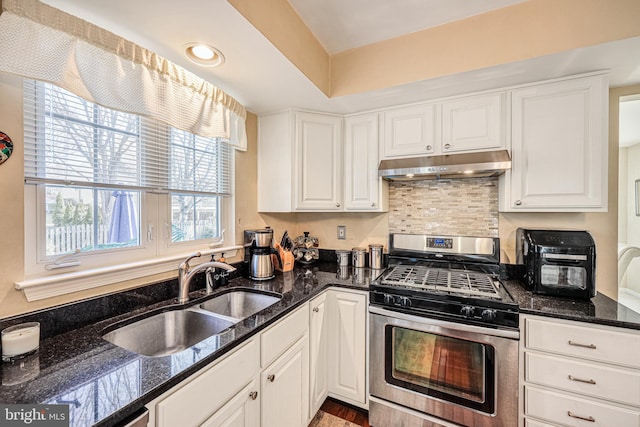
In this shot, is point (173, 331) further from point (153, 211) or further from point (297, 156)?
point (297, 156)

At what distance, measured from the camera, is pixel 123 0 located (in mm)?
958

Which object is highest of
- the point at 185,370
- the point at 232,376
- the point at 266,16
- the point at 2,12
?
the point at 266,16

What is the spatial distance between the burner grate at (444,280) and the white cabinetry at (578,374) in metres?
0.25

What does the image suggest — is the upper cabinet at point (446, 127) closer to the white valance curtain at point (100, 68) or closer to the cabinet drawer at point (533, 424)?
the white valance curtain at point (100, 68)

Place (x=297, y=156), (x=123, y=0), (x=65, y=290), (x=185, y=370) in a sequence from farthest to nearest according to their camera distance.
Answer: (x=297, y=156) → (x=65, y=290) → (x=123, y=0) → (x=185, y=370)

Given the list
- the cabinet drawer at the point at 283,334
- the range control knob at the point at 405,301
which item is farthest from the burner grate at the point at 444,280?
the cabinet drawer at the point at 283,334

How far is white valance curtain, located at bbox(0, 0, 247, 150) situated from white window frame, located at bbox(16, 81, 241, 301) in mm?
438

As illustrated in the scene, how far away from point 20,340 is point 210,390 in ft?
2.16

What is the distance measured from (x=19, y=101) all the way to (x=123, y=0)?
55cm

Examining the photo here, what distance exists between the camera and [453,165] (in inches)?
65.2

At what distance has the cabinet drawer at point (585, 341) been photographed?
1182 mm

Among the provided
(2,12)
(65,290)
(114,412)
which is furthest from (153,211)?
(114,412)

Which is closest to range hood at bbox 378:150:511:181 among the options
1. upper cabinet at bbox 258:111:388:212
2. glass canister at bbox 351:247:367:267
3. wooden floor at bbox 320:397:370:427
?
upper cabinet at bbox 258:111:388:212

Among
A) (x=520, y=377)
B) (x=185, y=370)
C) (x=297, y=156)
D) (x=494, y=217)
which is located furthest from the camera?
(x=297, y=156)
